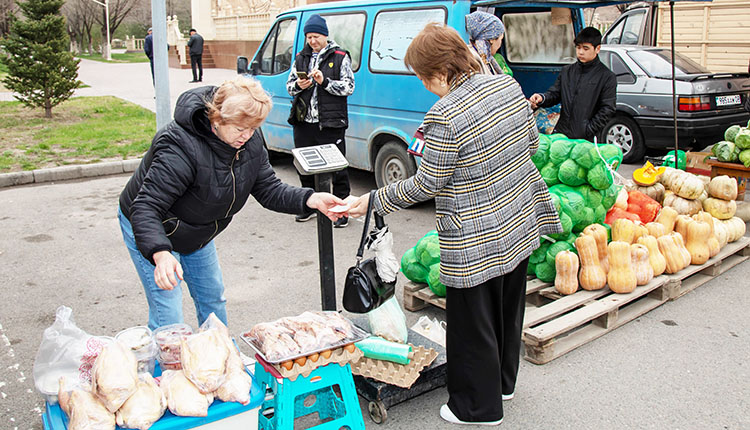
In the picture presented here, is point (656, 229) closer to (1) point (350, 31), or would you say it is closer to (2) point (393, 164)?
(2) point (393, 164)

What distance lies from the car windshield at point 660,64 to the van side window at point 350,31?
451 centimetres

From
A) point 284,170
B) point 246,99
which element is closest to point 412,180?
point 246,99

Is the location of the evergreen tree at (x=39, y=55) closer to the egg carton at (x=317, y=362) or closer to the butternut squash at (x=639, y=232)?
the butternut squash at (x=639, y=232)

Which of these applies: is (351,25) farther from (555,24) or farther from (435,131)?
(435,131)

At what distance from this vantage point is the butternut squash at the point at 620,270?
4.37m

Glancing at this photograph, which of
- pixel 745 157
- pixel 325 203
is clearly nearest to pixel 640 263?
pixel 325 203

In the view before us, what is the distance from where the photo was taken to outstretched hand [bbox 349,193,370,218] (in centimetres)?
314

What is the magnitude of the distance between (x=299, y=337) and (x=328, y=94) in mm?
3675

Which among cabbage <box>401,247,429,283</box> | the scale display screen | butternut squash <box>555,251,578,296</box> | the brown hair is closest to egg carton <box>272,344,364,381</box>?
the scale display screen

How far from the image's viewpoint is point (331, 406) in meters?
3.14

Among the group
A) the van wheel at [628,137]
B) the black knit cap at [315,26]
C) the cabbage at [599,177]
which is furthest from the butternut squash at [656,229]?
the van wheel at [628,137]

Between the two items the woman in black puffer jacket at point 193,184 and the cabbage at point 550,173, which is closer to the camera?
the woman in black puffer jacket at point 193,184

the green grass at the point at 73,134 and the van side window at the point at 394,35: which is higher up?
the van side window at the point at 394,35

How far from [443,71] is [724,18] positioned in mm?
14188
